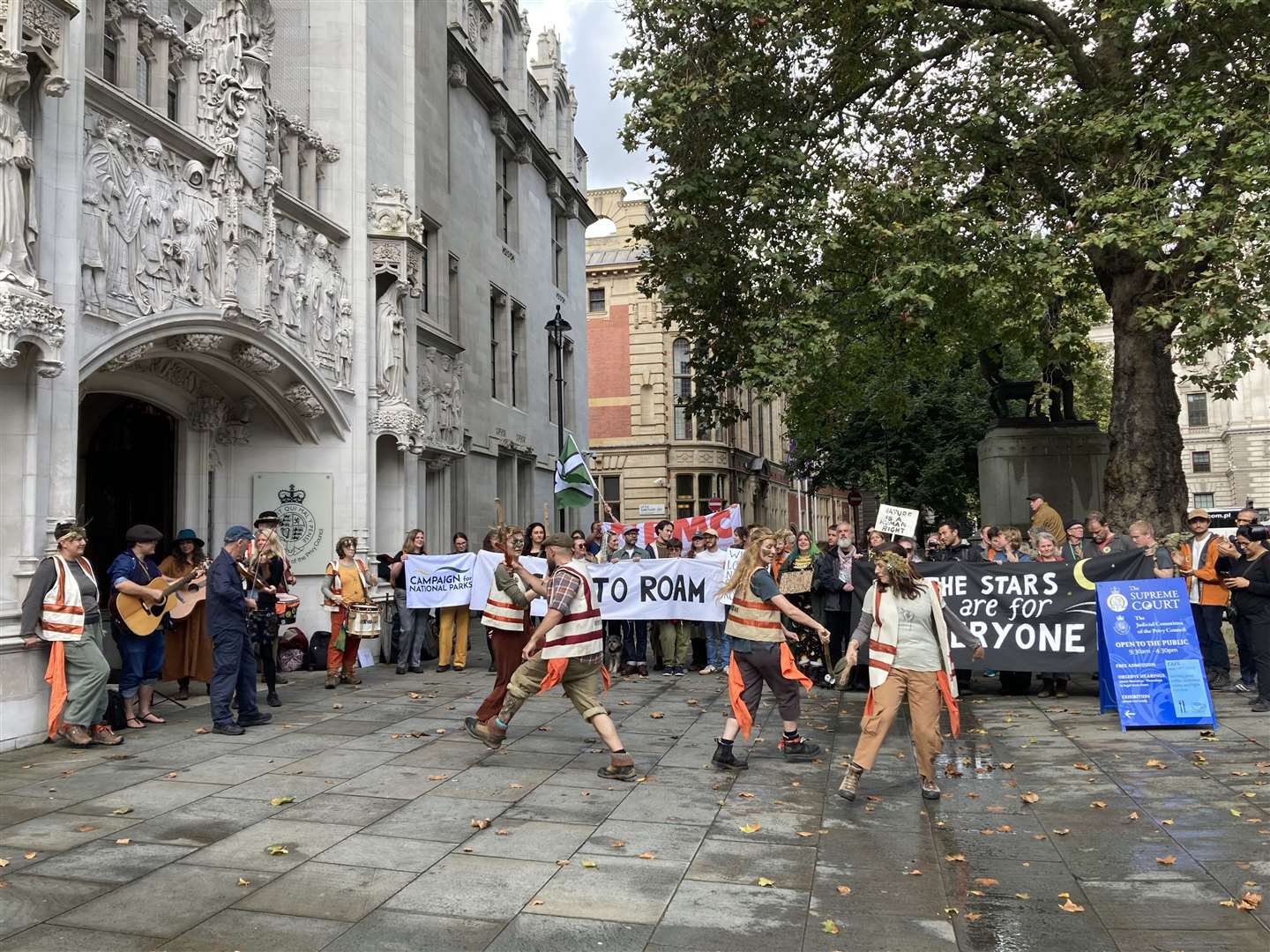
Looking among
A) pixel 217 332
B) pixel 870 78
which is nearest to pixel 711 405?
pixel 870 78

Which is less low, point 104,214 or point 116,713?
point 104,214

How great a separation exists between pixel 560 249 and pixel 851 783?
26706 mm

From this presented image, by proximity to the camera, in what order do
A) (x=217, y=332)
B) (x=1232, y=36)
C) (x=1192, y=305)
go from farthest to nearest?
1. (x=1232, y=36)
2. (x=1192, y=305)
3. (x=217, y=332)

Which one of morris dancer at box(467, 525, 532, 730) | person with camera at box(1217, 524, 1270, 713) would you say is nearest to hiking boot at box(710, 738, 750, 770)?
morris dancer at box(467, 525, 532, 730)

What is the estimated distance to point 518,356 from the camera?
89.0 ft

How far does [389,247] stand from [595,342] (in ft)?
123

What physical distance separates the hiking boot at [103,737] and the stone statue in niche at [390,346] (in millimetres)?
8525

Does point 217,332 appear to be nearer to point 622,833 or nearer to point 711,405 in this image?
point 622,833

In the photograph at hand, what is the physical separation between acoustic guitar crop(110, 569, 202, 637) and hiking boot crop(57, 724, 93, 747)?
1053mm

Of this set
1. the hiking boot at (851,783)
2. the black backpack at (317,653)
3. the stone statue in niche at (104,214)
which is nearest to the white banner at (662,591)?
the black backpack at (317,653)

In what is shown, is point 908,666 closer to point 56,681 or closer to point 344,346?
point 56,681

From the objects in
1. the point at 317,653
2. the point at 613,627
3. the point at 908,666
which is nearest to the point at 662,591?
the point at 613,627

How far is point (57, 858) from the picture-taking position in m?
5.77

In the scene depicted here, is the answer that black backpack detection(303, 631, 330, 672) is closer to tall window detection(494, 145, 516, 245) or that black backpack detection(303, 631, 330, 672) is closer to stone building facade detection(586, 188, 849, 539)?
tall window detection(494, 145, 516, 245)
